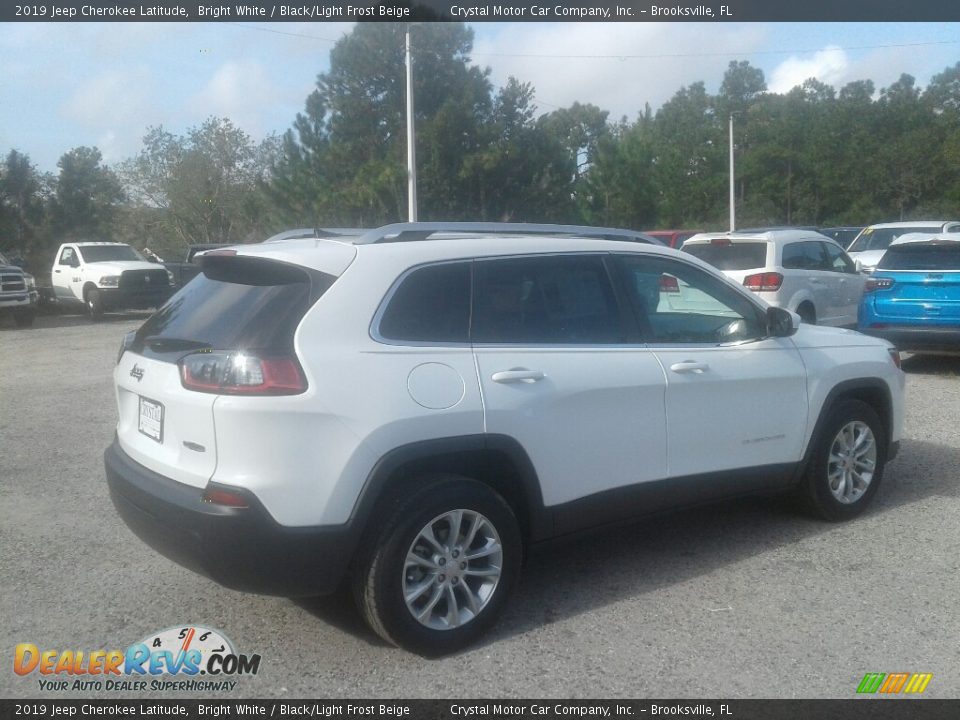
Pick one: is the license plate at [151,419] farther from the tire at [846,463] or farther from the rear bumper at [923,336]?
the rear bumper at [923,336]

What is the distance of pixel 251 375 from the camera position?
3.87 meters

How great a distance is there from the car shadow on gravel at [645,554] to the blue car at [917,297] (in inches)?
187

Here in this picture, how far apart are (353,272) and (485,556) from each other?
139cm

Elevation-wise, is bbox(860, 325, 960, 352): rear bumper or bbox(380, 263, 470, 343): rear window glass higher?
bbox(380, 263, 470, 343): rear window glass

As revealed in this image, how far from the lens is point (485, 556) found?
435 centimetres

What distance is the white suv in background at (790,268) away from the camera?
492 inches

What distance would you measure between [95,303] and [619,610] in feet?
68.6

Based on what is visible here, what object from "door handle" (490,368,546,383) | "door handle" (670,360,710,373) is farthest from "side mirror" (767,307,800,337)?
"door handle" (490,368,546,383)

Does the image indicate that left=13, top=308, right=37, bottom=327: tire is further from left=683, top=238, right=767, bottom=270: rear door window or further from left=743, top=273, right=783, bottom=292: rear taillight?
left=743, top=273, right=783, bottom=292: rear taillight

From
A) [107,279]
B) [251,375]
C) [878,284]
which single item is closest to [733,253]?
[878,284]

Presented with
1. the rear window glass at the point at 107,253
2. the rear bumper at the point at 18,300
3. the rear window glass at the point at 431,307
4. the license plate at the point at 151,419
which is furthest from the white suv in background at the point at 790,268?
the rear window glass at the point at 107,253

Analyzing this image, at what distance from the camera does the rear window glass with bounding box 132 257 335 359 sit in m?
4.00

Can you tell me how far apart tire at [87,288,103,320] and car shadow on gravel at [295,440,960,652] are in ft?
64.7
